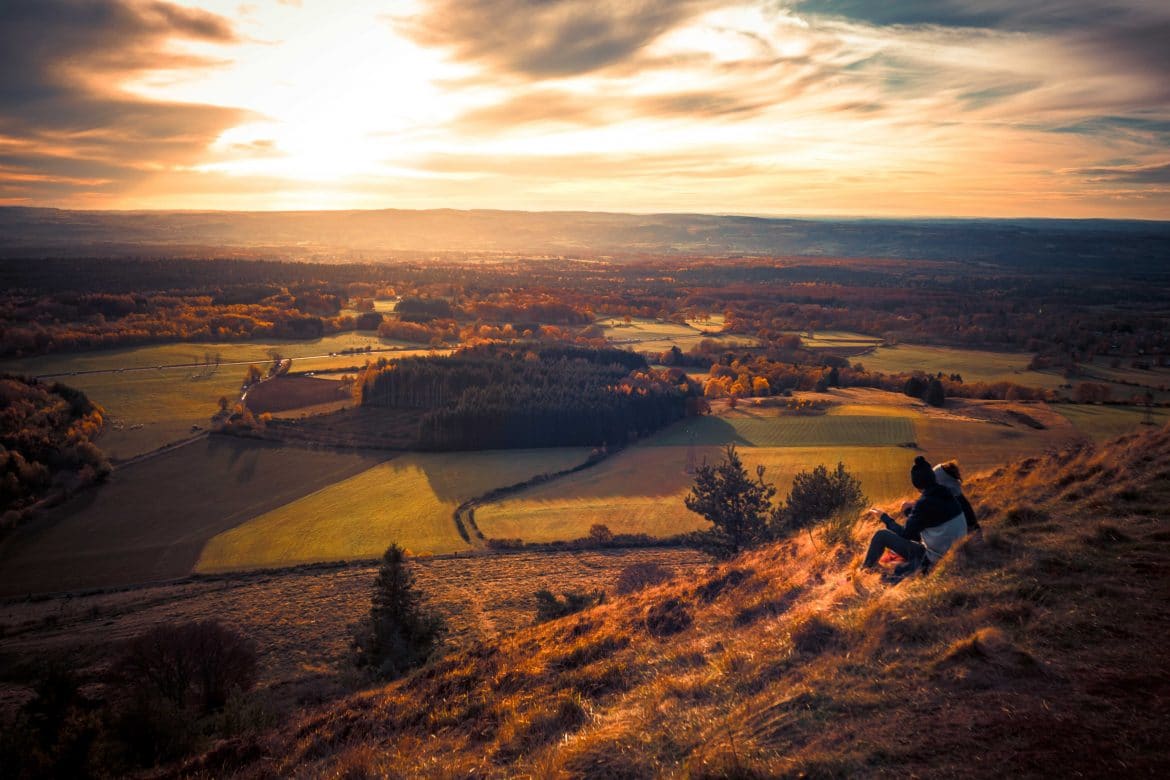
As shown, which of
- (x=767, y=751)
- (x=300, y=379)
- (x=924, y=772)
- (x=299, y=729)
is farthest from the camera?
(x=300, y=379)

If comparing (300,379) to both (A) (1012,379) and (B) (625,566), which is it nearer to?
(B) (625,566)

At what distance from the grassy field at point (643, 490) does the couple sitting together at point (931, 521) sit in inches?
1241

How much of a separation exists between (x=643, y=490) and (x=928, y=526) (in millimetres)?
41009

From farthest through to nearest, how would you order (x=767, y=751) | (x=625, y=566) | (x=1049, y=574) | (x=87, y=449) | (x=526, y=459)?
(x=526, y=459), (x=87, y=449), (x=625, y=566), (x=1049, y=574), (x=767, y=751)

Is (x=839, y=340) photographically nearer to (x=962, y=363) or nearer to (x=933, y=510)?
(x=962, y=363)

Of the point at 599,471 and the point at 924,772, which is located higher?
the point at 924,772

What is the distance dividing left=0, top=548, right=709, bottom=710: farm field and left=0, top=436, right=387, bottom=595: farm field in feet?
14.0

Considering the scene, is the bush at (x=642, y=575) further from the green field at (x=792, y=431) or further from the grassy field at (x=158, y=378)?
the grassy field at (x=158, y=378)

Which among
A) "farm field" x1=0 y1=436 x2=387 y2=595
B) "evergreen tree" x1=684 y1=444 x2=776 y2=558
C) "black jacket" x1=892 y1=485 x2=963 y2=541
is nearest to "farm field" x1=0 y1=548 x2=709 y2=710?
"evergreen tree" x1=684 y1=444 x2=776 y2=558

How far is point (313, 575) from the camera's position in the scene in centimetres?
3653

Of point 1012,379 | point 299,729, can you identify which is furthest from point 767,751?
point 1012,379

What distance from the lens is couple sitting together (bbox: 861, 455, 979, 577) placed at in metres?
10.8

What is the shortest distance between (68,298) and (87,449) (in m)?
99.8

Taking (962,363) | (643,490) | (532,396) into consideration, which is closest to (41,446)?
(532,396)
